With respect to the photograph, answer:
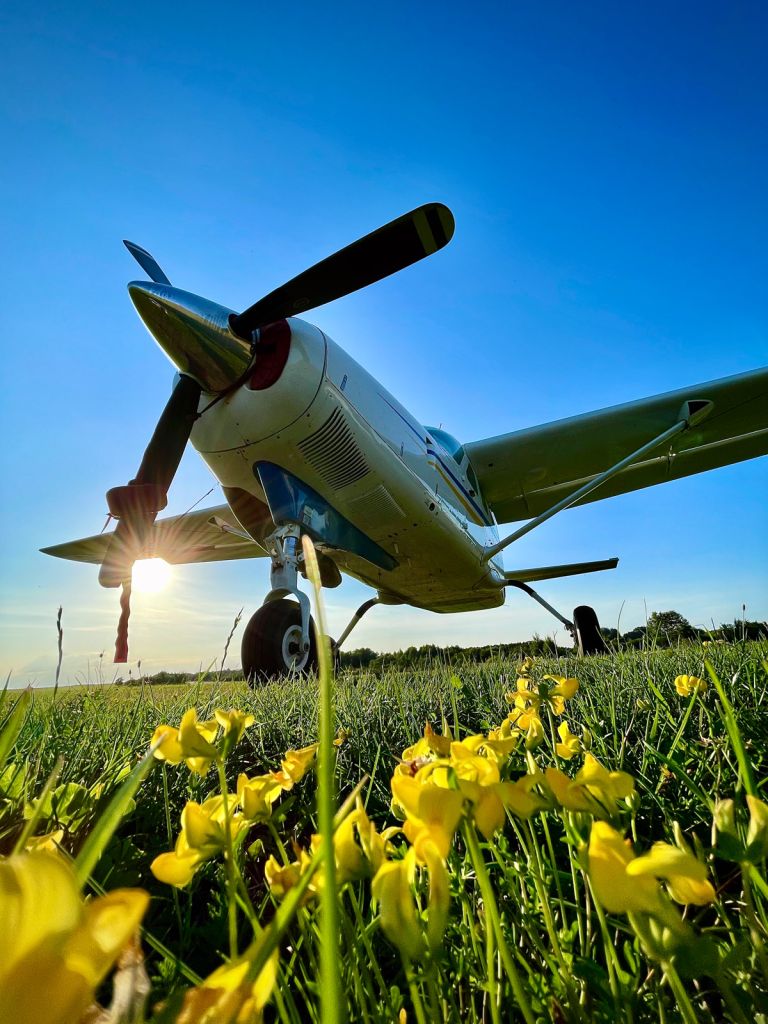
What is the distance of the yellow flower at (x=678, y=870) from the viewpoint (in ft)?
0.94

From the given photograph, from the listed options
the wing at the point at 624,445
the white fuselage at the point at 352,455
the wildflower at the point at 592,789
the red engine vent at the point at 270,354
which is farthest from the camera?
the wing at the point at 624,445

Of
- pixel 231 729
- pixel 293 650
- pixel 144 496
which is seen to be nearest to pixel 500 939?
pixel 231 729

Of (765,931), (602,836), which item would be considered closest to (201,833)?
(602,836)

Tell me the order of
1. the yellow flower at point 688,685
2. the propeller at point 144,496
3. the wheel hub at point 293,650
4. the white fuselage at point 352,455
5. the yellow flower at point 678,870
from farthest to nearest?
the wheel hub at point 293,650, the white fuselage at point 352,455, the propeller at point 144,496, the yellow flower at point 688,685, the yellow flower at point 678,870

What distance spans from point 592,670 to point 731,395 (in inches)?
222

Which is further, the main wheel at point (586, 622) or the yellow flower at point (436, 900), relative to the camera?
the main wheel at point (586, 622)

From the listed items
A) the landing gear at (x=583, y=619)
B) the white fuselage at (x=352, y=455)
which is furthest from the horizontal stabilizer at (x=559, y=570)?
the white fuselage at (x=352, y=455)

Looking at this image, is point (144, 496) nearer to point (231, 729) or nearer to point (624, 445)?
point (231, 729)

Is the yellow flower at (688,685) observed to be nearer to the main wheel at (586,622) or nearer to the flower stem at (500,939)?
the flower stem at (500,939)

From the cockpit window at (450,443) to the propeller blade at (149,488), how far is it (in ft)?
11.7

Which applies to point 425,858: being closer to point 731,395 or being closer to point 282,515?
point 282,515

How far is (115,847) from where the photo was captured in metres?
0.82

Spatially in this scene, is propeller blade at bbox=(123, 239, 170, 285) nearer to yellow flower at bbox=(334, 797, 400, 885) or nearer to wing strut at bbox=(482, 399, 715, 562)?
wing strut at bbox=(482, 399, 715, 562)

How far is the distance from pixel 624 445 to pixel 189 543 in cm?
780
